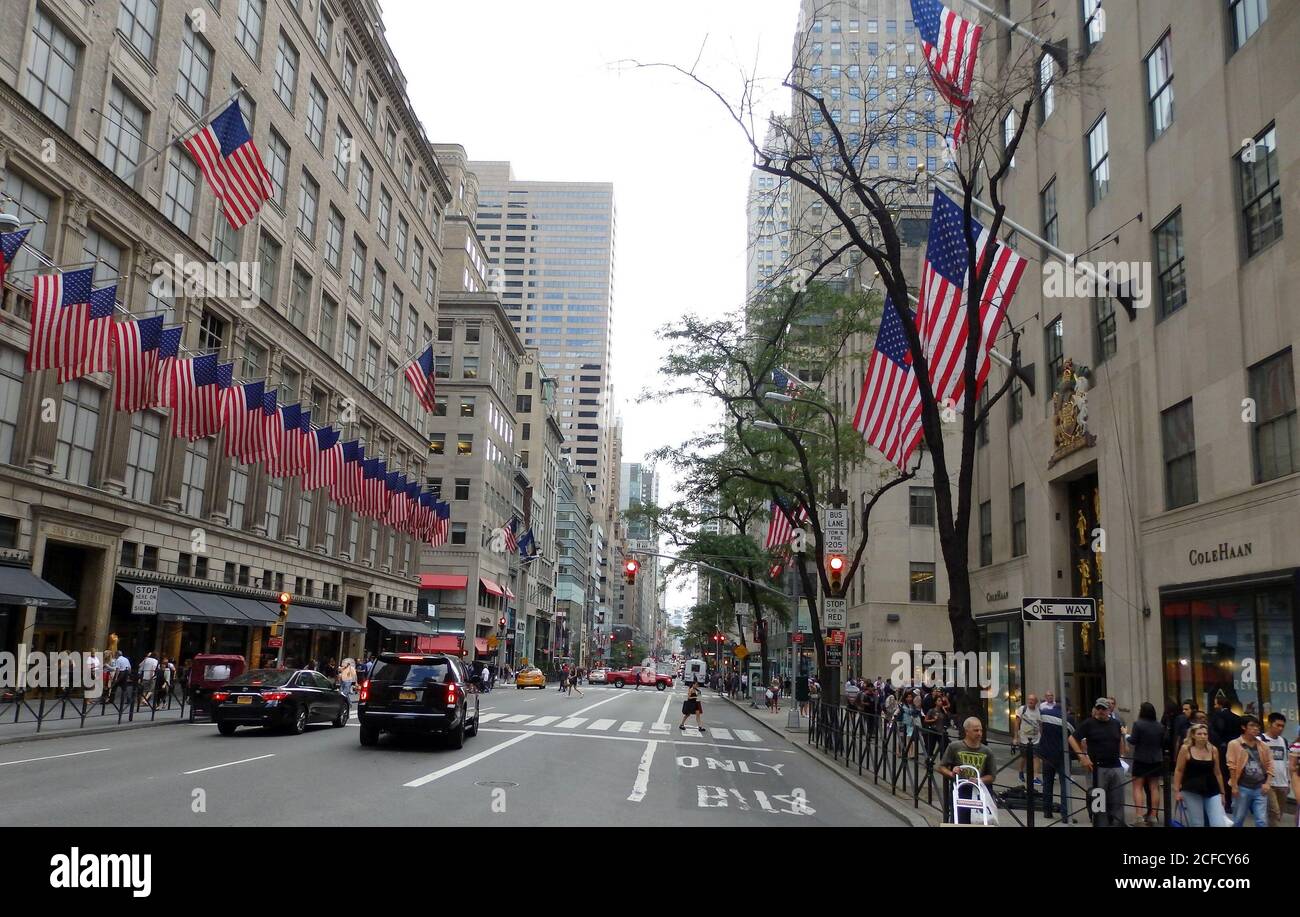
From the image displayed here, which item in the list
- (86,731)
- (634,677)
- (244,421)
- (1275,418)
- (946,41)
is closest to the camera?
(1275,418)

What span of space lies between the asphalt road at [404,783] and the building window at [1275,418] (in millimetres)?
8677

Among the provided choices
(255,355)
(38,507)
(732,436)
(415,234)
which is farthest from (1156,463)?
(415,234)

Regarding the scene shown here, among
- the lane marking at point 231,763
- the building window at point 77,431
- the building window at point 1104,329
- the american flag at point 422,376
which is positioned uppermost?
the american flag at point 422,376

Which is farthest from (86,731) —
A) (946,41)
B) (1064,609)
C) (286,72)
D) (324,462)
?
(286,72)

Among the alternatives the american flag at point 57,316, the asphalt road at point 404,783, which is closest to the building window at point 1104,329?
the asphalt road at point 404,783

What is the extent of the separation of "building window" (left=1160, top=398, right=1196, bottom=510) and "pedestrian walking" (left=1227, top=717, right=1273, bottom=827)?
7.93 metres

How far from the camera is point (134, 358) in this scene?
23875mm

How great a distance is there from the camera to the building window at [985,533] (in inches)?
1212

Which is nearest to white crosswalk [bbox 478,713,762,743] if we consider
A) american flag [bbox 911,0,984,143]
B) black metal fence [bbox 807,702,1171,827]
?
black metal fence [bbox 807,702,1171,827]

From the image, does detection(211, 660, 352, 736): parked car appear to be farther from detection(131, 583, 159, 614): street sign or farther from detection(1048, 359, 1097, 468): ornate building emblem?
detection(1048, 359, 1097, 468): ornate building emblem

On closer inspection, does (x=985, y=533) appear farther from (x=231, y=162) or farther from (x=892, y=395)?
(x=231, y=162)

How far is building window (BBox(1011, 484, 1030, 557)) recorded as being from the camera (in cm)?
2794

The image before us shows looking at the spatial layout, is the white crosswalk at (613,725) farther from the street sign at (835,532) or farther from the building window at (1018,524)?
the building window at (1018,524)

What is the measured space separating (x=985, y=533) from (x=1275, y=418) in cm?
1582
